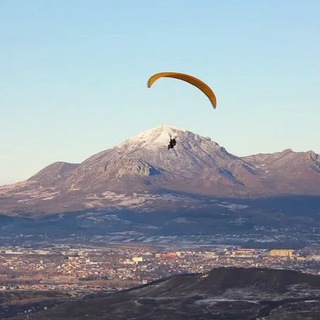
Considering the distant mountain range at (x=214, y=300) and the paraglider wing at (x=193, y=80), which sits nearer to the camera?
the paraglider wing at (x=193, y=80)

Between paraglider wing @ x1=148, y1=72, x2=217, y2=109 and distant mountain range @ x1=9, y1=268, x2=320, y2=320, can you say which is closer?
paraglider wing @ x1=148, y1=72, x2=217, y2=109

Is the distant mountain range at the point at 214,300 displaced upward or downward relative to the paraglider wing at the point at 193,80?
downward

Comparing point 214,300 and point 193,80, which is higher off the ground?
point 193,80

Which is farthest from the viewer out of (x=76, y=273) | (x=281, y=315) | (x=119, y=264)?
(x=119, y=264)

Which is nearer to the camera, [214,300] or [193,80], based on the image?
[193,80]

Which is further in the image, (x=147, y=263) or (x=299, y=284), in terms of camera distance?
(x=147, y=263)

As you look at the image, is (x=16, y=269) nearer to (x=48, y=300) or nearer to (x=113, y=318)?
(x=48, y=300)

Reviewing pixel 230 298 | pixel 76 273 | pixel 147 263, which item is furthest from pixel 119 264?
pixel 230 298

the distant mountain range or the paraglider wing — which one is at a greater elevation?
the paraglider wing
